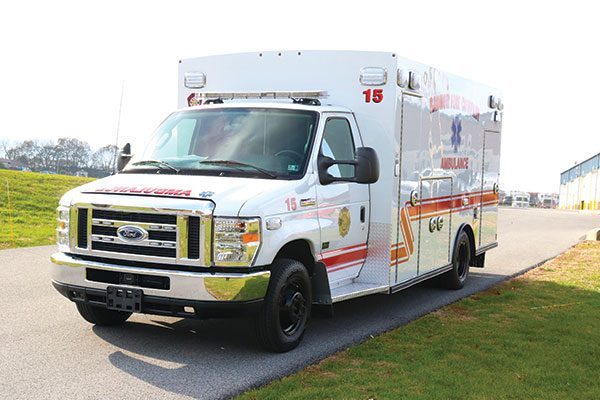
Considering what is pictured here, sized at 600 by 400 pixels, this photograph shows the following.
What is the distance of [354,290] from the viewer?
753cm

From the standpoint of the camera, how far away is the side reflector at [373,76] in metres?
7.84

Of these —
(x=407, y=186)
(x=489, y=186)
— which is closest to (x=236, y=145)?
(x=407, y=186)

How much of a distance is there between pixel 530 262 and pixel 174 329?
867 centimetres

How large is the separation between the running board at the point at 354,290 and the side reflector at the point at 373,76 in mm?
2212

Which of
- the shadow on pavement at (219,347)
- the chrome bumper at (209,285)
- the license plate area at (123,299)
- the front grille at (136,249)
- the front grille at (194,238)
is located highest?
the front grille at (194,238)

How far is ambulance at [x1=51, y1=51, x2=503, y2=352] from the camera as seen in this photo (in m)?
5.99

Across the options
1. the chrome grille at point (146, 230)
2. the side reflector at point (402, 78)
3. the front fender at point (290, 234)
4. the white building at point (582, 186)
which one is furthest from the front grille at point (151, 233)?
the white building at point (582, 186)

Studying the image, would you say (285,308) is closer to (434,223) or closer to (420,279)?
(420,279)

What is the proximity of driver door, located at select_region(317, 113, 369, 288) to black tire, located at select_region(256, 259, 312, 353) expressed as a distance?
0.50m

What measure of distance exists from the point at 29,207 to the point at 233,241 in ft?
54.4

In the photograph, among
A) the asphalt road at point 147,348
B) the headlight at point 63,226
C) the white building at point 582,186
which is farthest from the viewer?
the white building at point 582,186

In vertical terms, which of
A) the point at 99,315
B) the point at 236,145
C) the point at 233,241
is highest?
the point at 236,145

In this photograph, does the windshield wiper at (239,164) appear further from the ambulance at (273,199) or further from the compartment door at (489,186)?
the compartment door at (489,186)

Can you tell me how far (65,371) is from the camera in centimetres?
578
